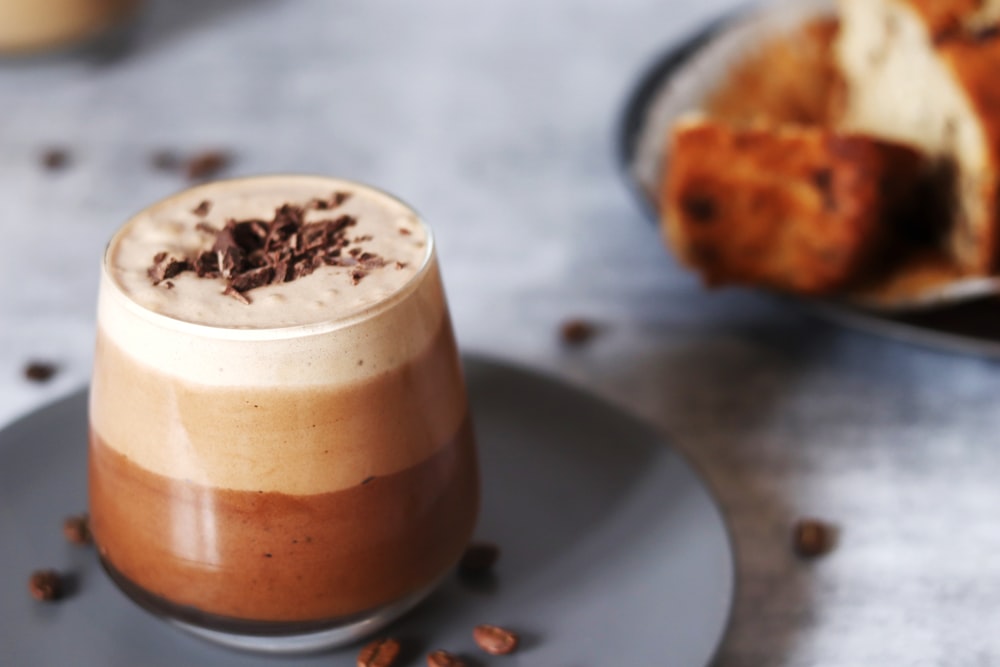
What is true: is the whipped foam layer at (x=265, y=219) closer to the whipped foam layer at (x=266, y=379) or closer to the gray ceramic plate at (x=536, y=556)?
the whipped foam layer at (x=266, y=379)

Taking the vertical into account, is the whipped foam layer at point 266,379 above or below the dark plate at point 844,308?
above

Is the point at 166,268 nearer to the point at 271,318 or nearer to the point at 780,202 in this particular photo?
the point at 271,318

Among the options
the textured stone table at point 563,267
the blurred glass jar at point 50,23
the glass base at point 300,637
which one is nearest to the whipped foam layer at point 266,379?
the glass base at point 300,637

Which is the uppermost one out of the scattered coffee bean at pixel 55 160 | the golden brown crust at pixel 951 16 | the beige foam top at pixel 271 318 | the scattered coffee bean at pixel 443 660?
the golden brown crust at pixel 951 16

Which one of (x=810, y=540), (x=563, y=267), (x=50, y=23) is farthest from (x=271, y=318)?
(x=50, y=23)

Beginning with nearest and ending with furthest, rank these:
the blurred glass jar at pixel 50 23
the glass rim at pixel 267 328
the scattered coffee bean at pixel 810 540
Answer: the glass rim at pixel 267 328 → the scattered coffee bean at pixel 810 540 → the blurred glass jar at pixel 50 23

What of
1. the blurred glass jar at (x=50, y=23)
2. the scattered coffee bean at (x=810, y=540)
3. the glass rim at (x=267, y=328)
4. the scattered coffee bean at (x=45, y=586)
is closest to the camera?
the glass rim at (x=267, y=328)

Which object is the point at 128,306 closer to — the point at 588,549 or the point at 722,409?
the point at 588,549

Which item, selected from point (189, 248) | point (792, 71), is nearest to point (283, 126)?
point (792, 71)
